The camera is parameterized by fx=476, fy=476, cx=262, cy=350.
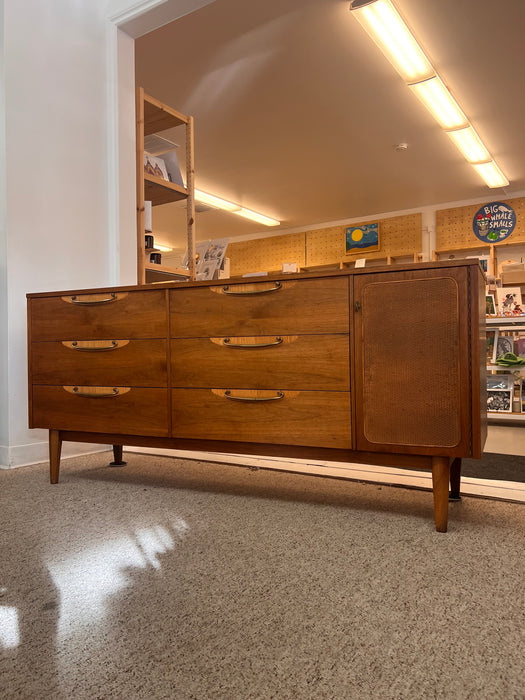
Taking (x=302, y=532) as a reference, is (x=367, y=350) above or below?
above

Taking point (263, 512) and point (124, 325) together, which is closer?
point (263, 512)

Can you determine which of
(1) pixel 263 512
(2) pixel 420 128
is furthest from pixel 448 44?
(1) pixel 263 512

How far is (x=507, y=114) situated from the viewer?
14.4 feet

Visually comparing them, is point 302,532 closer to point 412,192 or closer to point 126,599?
point 126,599

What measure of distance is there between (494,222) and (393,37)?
4261 mm

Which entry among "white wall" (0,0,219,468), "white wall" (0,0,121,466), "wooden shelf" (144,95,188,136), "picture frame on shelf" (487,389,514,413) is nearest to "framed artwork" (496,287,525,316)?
"picture frame on shelf" (487,389,514,413)

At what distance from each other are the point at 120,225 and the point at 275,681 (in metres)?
2.24

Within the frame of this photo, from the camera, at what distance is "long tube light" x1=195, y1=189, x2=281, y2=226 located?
21.2 ft

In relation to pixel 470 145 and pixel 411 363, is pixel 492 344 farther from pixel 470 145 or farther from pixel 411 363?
pixel 411 363

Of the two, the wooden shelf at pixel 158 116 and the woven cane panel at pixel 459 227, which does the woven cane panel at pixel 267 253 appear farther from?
the wooden shelf at pixel 158 116

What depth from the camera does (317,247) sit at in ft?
26.6

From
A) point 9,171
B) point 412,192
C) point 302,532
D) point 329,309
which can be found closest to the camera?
point 302,532

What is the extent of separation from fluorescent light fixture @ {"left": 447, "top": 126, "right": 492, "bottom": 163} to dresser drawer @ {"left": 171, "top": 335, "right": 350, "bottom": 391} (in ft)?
13.7

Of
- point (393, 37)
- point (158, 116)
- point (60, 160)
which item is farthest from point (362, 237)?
point (60, 160)
